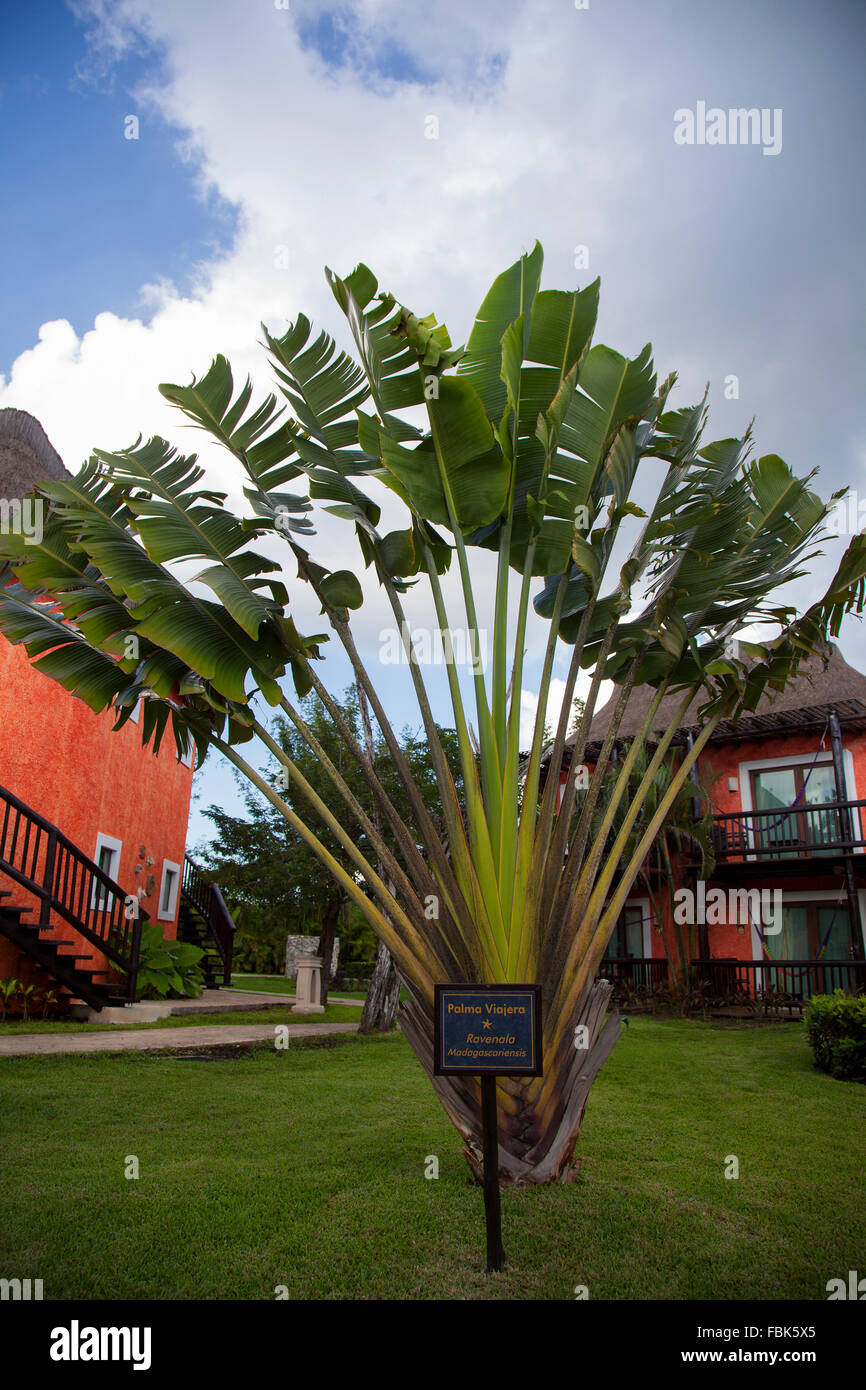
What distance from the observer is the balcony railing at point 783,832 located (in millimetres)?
15180

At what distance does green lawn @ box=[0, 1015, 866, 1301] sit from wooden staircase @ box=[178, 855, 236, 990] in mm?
10499

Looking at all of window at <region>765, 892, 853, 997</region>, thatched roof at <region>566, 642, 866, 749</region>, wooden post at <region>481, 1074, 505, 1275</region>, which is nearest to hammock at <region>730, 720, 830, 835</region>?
thatched roof at <region>566, 642, 866, 749</region>

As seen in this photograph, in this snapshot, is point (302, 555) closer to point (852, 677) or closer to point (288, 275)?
point (288, 275)

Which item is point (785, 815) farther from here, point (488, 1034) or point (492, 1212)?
point (492, 1212)

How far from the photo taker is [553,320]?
203 inches

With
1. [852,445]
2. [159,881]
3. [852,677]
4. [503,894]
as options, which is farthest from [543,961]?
[852,677]

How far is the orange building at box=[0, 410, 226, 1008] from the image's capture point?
1091 cm

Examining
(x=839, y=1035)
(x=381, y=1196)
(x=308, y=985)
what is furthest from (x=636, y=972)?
(x=381, y=1196)

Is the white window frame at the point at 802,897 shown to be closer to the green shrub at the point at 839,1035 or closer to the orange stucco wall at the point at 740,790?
the orange stucco wall at the point at 740,790

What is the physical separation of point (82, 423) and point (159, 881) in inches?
365

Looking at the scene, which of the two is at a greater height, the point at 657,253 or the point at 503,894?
the point at 657,253

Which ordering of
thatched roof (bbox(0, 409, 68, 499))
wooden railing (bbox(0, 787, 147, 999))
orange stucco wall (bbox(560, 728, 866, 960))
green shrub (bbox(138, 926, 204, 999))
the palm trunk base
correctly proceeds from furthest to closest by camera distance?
orange stucco wall (bbox(560, 728, 866, 960)), green shrub (bbox(138, 926, 204, 999)), thatched roof (bbox(0, 409, 68, 499)), wooden railing (bbox(0, 787, 147, 999)), the palm trunk base

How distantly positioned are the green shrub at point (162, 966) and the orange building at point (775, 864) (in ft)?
30.0

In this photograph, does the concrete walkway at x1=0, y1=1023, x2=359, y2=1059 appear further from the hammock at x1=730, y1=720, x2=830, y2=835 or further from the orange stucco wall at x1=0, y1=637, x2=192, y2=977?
the hammock at x1=730, y1=720, x2=830, y2=835
